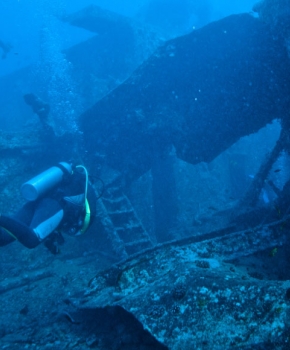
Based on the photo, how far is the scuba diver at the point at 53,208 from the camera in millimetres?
3520

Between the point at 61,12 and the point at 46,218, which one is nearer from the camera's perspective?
the point at 46,218

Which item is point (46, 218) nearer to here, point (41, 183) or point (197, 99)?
point (41, 183)

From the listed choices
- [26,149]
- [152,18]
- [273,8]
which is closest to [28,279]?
[26,149]

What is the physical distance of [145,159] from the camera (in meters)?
7.42

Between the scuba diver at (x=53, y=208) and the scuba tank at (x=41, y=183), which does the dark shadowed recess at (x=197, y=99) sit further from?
the scuba tank at (x=41, y=183)

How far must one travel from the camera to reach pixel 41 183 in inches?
161

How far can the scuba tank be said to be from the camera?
402 cm

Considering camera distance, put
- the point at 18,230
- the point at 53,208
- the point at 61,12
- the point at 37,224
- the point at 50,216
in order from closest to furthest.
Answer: the point at 18,230
the point at 37,224
the point at 50,216
the point at 53,208
the point at 61,12

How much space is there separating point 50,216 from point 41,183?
586mm

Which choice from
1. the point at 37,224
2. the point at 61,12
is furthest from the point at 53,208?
the point at 61,12

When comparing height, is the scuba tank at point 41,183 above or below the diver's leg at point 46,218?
above

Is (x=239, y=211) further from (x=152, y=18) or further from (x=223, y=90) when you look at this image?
(x=152, y=18)

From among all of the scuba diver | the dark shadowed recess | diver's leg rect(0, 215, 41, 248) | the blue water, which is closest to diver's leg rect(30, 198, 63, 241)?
the scuba diver

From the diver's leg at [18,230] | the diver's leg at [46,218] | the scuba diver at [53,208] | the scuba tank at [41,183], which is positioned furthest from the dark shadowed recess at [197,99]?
the diver's leg at [18,230]
